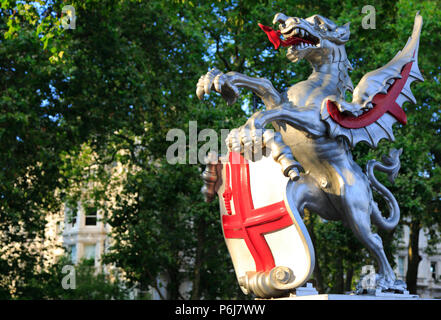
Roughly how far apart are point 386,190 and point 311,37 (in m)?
1.55

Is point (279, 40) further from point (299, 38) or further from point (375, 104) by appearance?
point (375, 104)

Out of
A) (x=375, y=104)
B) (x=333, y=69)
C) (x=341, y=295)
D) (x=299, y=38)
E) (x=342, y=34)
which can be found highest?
(x=342, y=34)

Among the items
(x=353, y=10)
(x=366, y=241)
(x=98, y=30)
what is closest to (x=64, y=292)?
(x=98, y=30)

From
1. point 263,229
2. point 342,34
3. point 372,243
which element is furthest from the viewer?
point 342,34

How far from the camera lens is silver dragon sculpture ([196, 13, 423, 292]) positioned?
176 inches

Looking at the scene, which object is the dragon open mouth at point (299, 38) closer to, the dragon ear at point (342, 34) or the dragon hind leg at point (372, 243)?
the dragon ear at point (342, 34)

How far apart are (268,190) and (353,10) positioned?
9.14m

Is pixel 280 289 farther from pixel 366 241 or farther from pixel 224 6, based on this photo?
pixel 224 6

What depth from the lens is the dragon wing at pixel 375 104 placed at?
450 centimetres

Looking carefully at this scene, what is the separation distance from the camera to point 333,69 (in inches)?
195

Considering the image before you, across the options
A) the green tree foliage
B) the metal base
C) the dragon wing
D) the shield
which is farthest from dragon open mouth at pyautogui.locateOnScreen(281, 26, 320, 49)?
the green tree foliage

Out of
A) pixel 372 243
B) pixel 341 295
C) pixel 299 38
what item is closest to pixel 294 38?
pixel 299 38
